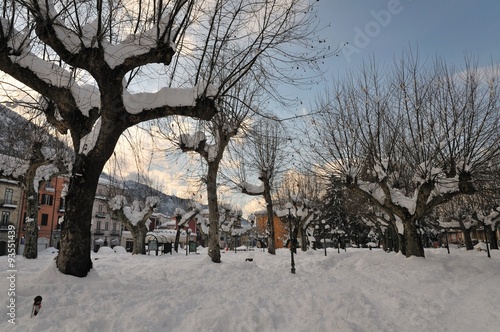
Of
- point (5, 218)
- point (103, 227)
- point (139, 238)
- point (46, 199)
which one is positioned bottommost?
point (139, 238)

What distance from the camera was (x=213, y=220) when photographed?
12.5m

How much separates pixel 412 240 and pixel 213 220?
27.6 feet

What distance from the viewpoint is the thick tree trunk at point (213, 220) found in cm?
1207

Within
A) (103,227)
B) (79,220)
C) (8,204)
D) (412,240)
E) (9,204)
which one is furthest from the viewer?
(103,227)

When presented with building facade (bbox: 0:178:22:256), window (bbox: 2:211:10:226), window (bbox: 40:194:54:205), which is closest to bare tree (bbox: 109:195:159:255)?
building facade (bbox: 0:178:22:256)

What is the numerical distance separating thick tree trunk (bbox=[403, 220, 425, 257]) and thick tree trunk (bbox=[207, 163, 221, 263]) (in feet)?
26.3

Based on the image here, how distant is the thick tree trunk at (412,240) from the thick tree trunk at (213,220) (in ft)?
26.3

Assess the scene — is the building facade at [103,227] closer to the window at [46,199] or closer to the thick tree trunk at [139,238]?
the window at [46,199]

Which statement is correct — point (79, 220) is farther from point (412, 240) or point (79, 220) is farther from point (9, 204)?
point (9, 204)

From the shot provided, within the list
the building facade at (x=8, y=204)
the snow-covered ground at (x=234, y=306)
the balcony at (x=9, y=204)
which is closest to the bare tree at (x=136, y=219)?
the snow-covered ground at (x=234, y=306)

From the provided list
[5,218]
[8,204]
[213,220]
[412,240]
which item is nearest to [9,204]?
[8,204]

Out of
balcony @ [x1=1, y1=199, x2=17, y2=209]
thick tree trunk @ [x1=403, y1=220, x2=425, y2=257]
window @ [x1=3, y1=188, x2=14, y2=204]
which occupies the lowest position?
thick tree trunk @ [x1=403, y1=220, x2=425, y2=257]

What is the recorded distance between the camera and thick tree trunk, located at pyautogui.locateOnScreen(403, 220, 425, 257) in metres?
12.7

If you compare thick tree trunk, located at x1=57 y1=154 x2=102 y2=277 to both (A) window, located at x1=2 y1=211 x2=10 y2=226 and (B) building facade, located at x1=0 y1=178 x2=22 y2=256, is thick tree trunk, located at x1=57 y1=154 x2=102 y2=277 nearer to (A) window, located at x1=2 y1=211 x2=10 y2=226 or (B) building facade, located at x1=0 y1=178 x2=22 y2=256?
(B) building facade, located at x1=0 y1=178 x2=22 y2=256
